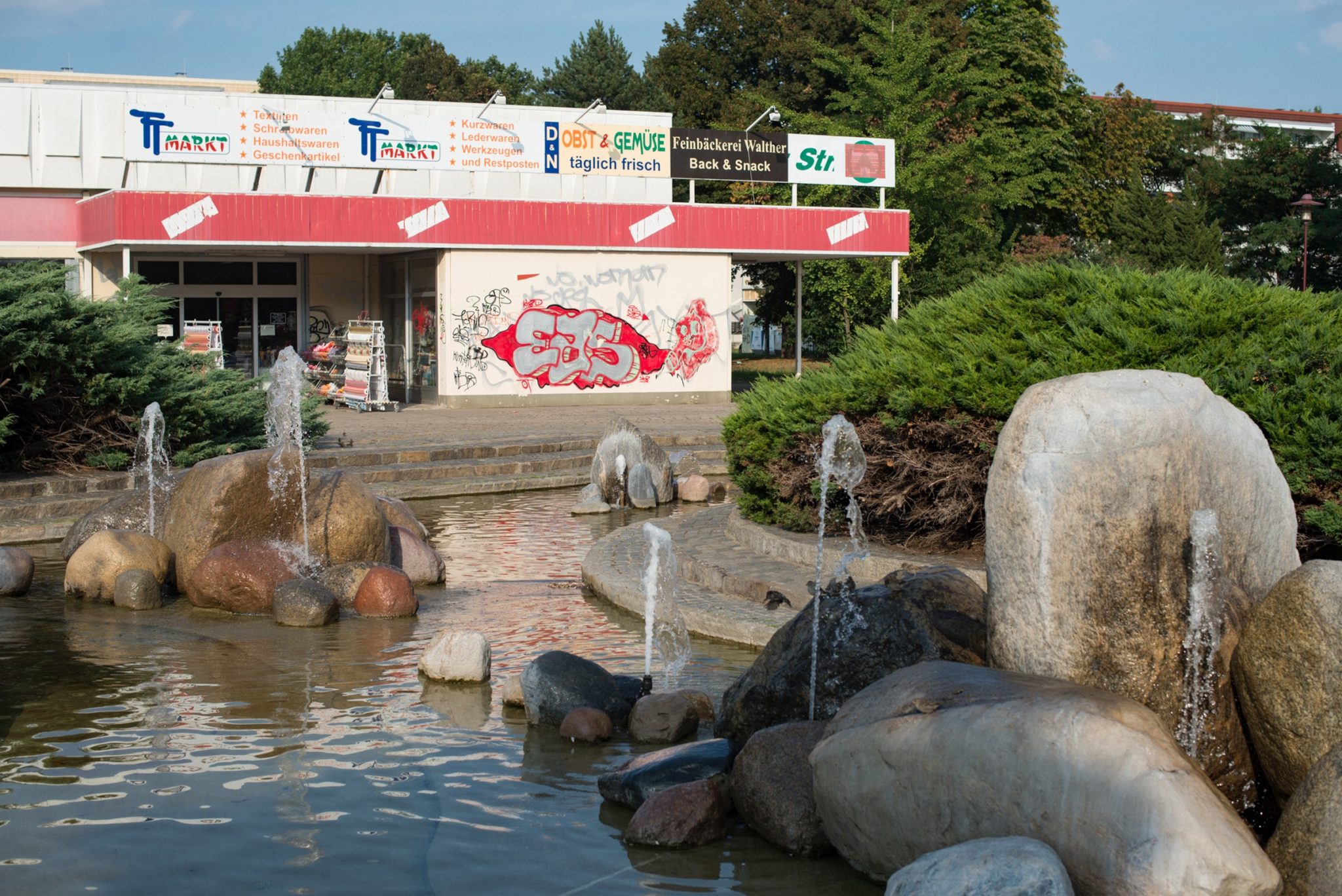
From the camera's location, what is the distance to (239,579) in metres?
10.3

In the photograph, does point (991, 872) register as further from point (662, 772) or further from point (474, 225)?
point (474, 225)

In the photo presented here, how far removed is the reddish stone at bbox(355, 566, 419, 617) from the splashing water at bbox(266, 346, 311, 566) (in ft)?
2.27

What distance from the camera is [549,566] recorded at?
40.5 ft

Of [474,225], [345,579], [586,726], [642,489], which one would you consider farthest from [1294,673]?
[474,225]

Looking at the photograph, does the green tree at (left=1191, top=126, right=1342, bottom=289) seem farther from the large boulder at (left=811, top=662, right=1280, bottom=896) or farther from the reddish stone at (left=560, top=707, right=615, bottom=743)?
the large boulder at (left=811, top=662, right=1280, bottom=896)

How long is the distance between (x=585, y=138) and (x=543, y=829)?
27.5m

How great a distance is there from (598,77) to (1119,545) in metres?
59.5

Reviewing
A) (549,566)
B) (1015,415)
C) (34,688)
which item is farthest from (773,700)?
(549,566)

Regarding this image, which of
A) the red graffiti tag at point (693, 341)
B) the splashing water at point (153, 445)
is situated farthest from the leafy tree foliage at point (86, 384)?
the red graffiti tag at point (693, 341)

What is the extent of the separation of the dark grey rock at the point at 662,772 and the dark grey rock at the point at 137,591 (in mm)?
5425

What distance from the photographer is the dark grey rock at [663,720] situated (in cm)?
715

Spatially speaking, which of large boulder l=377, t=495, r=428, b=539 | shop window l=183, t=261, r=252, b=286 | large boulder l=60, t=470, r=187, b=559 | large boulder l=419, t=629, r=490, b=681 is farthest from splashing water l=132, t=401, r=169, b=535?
shop window l=183, t=261, r=252, b=286

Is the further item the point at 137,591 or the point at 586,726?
the point at 137,591

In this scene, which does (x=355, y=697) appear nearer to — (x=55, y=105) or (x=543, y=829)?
(x=543, y=829)
